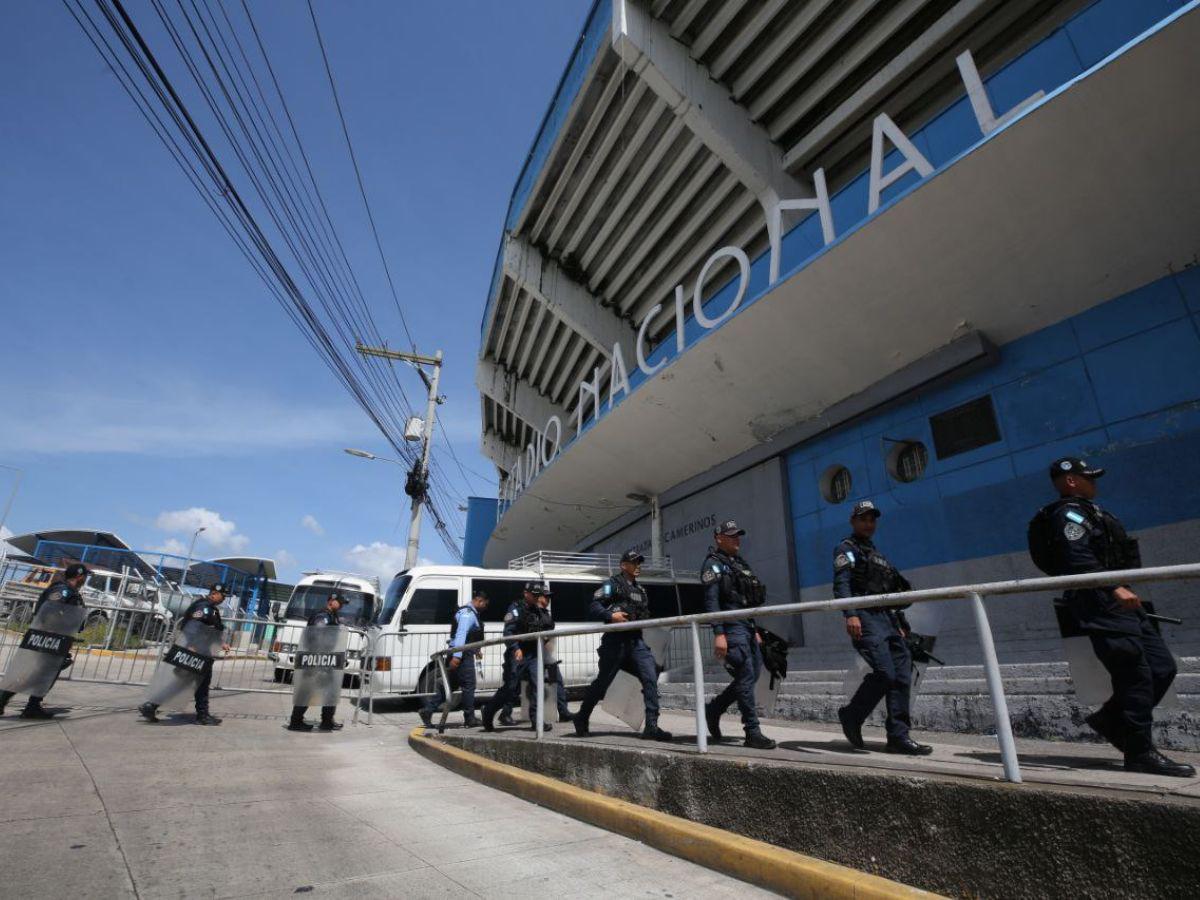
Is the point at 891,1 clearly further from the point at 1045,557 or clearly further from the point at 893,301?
the point at 1045,557

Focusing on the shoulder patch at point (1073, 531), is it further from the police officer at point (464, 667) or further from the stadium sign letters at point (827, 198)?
the police officer at point (464, 667)

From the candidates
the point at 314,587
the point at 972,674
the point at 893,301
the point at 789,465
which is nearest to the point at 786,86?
the point at 893,301

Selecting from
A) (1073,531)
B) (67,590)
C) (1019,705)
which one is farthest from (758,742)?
(67,590)

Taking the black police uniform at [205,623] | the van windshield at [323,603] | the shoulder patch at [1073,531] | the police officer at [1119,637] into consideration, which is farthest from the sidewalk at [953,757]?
the van windshield at [323,603]

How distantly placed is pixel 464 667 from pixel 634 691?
8.41 ft

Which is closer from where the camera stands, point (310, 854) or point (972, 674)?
point (310, 854)

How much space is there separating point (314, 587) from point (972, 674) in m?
13.6

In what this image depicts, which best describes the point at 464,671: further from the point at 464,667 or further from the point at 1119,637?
the point at 1119,637

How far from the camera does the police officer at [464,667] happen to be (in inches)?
249

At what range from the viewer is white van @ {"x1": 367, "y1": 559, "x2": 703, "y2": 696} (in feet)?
29.2

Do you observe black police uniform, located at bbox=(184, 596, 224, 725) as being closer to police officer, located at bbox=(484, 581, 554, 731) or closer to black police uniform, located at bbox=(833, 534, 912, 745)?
police officer, located at bbox=(484, 581, 554, 731)

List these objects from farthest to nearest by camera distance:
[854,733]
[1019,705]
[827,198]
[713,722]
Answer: [827,198]
[1019,705]
[713,722]
[854,733]

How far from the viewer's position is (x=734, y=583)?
4246mm

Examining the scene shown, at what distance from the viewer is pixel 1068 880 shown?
190cm
